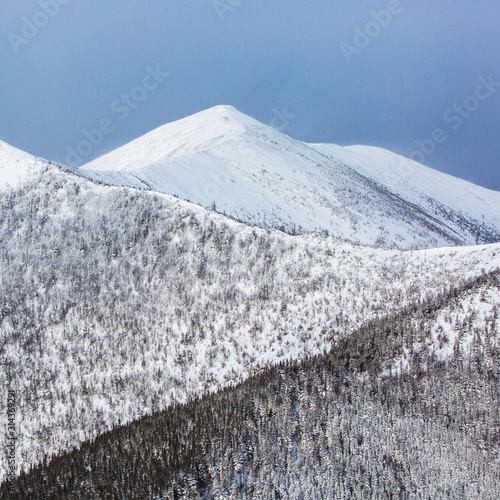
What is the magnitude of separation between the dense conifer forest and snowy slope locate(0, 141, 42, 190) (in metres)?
61.5

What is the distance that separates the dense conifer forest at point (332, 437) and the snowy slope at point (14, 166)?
2419 inches

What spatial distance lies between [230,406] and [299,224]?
73501 mm

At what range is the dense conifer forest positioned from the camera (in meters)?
25.3

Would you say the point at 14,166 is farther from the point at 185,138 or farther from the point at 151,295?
the point at 185,138

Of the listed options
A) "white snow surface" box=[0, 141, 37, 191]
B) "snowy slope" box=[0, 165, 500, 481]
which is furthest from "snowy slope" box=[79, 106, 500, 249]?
"snowy slope" box=[0, 165, 500, 481]

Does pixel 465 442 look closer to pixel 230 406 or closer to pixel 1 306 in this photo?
pixel 230 406

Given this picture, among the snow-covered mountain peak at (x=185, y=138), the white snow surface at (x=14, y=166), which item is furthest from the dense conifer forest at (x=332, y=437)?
the snow-covered mountain peak at (x=185, y=138)

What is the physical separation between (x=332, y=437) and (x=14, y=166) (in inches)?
3353

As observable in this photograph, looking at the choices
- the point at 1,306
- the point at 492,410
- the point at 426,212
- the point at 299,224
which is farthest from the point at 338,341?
the point at 426,212

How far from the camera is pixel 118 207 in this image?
76.0 meters

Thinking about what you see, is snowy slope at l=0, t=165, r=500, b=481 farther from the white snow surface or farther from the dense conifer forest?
the dense conifer forest

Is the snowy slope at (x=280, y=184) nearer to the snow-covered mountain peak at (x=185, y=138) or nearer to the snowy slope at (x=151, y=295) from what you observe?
the snow-covered mountain peak at (x=185, y=138)

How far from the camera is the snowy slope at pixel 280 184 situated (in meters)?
103

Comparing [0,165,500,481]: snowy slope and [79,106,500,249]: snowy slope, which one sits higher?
[79,106,500,249]: snowy slope
